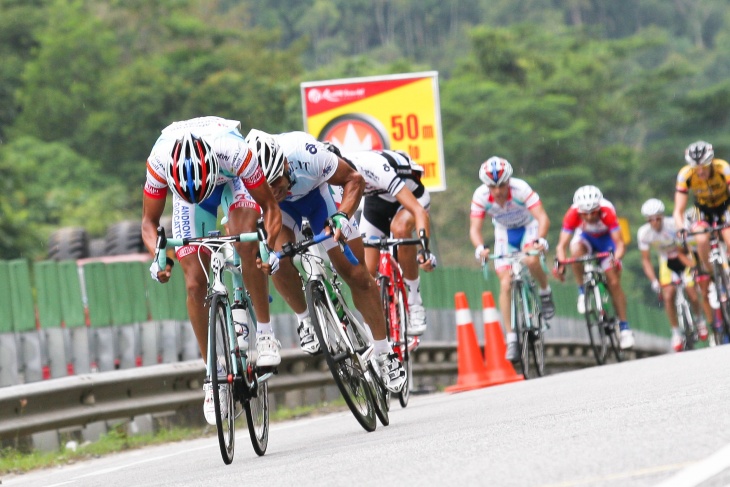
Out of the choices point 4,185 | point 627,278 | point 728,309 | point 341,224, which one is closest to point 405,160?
point 341,224

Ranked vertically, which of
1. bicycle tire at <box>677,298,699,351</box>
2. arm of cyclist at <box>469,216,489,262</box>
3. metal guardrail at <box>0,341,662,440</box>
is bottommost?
bicycle tire at <box>677,298,699,351</box>

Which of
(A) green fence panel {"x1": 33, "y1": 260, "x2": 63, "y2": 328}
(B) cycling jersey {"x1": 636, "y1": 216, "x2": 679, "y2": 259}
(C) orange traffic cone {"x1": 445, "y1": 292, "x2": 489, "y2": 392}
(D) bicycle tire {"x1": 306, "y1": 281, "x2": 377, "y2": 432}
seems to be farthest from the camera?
(B) cycling jersey {"x1": 636, "y1": 216, "x2": 679, "y2": 259}

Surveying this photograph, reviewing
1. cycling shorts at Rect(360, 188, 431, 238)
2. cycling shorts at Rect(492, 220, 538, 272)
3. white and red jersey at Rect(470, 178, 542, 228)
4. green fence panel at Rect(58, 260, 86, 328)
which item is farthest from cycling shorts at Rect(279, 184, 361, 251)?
Result: cycling shorts at Rect(492, 220, 538, 272)

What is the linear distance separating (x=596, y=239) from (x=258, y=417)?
1001cm

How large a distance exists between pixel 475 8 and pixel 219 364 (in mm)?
145790

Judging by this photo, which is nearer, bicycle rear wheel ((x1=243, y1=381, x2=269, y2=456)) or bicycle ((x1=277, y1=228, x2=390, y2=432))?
bicycle rear wheel ((x1=243, y1=381, x2=269, y2=456))

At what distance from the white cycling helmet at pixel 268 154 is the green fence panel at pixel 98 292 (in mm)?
4199

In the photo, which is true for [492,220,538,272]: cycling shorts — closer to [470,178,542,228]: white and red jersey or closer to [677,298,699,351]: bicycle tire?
[470,178,542,228]: white and red jersey

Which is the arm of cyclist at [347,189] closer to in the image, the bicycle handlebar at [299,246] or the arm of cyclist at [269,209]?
the bicycle handlebar at [299,246]

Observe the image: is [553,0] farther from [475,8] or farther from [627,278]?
[627,278]

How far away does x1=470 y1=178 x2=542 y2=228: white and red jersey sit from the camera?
15445 millimetres

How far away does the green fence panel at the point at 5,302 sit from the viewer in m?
12.1

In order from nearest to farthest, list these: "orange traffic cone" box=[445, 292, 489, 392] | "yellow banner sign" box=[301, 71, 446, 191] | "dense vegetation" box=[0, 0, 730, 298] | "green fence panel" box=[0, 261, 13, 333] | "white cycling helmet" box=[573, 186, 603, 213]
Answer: "green fence panel" box=[0, 261, 13, 333] < "orange traffic cone" box=[445, 292, 489, 392] < "white cycling helmet" box=[573, 186, 603, 213] < "yellow banner sign" box=[301, 71, 446, 191] < "dense vegetation" box=[0, 0, 730, 298]

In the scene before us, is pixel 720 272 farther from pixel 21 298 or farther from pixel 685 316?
pixel 21 298
